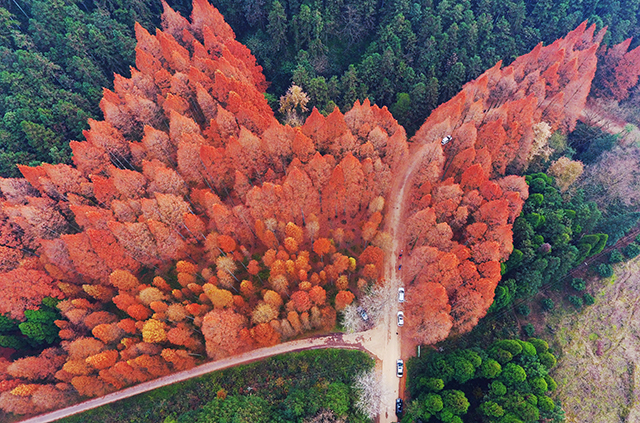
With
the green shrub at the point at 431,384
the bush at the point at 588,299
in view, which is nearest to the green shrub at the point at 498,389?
the green shrub at the point at 431,384

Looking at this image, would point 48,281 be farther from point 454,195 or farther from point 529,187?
point 529,187

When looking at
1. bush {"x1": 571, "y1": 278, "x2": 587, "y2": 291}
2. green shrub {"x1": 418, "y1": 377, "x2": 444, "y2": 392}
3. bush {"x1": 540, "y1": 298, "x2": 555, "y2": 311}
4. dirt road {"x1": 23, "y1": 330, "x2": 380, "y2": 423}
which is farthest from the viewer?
bush {"x1": 571, "y1": 278, "x2": 587, "y2": 291}

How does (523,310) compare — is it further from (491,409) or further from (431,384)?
(431,384)

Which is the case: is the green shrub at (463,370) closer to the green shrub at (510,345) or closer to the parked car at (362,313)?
the green shrub at (510,345)

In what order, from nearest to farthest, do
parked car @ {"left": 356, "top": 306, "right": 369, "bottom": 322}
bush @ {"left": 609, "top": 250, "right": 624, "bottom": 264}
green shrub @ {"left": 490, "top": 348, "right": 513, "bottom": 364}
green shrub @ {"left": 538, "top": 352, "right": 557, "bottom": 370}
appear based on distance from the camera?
green shrub @ {"left": 490, "top": 348, "right": 513, "bottom": 364}
green shrub @ {"left": 538, "top": 352, "right": 557, "bottom": 370}
parked car @ {"left": 356, "top": 306, "right": 369, "bottom": 322}
bush @ {"left": 609, "top": 250, "right": 624, "bottom": 264}

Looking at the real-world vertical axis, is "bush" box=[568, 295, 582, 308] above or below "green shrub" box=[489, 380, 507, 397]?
above

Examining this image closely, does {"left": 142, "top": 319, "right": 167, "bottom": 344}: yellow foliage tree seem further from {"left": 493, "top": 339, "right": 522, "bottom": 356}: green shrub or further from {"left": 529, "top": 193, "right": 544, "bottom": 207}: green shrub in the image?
{"left": 529, "top": 193, "right": 544, "bottom": 207}: green shrub


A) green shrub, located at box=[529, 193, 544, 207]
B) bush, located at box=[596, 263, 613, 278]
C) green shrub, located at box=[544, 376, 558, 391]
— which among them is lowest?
green shrub, located at box=[544, 376, 558, 391]

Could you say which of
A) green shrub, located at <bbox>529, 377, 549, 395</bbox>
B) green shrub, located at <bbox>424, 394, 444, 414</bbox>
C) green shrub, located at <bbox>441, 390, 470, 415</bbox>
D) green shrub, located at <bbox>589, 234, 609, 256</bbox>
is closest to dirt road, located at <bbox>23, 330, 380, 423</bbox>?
green shrub, located at <bbox>424, 394, 444, 414</bbox>
